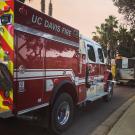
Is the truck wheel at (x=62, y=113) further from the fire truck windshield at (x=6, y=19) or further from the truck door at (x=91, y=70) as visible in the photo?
the fire truck windshield at (x=6, y=19)

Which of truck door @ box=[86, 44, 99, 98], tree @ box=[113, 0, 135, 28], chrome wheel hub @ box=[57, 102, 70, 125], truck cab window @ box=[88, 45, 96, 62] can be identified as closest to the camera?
chrome wheel hub @ box=[57, 102, 70, 125]

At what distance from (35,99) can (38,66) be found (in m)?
0.64

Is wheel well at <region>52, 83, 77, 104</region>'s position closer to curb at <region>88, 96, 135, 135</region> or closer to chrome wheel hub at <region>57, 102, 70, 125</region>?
chrome wheel hub at <region>57, 102, 70, 125</region>

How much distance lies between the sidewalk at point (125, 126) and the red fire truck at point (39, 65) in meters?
1.12

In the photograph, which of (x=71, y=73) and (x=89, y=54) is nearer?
(x=71, y=73)

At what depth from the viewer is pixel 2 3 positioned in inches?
236

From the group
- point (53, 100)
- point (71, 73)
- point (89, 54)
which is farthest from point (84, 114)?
point (53, 100)

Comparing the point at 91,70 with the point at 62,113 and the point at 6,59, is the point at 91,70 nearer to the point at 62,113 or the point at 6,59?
the point at 62,113

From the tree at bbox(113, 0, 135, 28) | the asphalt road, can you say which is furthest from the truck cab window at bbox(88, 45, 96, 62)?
the tree at bbox(113, 0, 135, 28)

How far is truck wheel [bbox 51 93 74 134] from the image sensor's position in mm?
7266

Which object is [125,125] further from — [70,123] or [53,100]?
[53,100]

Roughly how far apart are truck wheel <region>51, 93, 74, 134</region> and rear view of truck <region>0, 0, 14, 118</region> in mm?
1543

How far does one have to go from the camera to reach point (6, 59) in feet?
19.1

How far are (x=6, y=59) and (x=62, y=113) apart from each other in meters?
2.46
